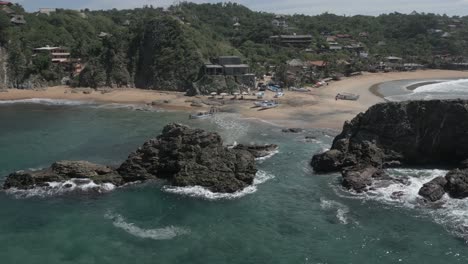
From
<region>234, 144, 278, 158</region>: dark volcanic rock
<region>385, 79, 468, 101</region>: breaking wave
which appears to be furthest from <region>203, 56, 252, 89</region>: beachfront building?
<region>234, 144, 278, 158</region>: dark volcanic rock

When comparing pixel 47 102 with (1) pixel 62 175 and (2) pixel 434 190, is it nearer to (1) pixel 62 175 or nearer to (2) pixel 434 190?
(1) pixel 62 175

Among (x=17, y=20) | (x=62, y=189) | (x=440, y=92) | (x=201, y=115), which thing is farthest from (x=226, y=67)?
(x=17, y=20)

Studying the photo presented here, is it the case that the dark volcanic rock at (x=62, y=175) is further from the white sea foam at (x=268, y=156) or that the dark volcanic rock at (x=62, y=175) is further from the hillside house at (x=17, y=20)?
the hillside house at (x=17, y=20)

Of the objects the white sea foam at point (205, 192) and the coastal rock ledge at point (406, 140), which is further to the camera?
the coastal rock ledge at point (406, 140)

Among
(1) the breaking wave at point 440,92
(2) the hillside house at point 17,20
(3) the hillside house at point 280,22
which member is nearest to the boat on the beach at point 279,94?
(1) the breaking wave at point 440,92

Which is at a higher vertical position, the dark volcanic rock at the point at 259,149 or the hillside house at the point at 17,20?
the hillside house at the point at 17,20

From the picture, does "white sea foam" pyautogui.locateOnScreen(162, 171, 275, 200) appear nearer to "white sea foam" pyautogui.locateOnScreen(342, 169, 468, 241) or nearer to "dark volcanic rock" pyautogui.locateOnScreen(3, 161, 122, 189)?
"dark volcanic rock" pyautogui.locateOnScreen(3, 161, 122, 189)

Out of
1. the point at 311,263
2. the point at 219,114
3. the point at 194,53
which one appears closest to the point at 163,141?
the point at 311,263
